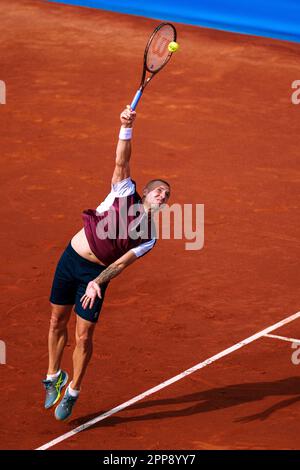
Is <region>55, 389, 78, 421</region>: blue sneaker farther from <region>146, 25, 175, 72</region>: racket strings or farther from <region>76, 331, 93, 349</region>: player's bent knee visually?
<region>146, 25, 175, 72</region>: racket strings

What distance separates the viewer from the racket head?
10.6 m

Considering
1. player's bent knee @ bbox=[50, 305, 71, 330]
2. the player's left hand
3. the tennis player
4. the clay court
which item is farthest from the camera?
the clay court

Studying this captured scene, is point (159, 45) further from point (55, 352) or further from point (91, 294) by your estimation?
point (55, 352)

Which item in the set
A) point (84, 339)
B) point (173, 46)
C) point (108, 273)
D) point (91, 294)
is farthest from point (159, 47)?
point (84, 339)

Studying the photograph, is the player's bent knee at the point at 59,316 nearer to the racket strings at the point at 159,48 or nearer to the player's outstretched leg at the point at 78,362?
the player's outstretched leg at the point at 78,362

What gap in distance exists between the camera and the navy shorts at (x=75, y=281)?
974 centimetres

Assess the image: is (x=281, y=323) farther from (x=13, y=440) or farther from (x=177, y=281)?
(x=13, y=440)

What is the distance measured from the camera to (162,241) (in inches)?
561

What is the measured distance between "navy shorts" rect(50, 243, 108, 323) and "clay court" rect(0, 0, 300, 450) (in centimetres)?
108

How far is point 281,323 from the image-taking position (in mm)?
12109

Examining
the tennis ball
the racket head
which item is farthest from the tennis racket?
the tennis ball
